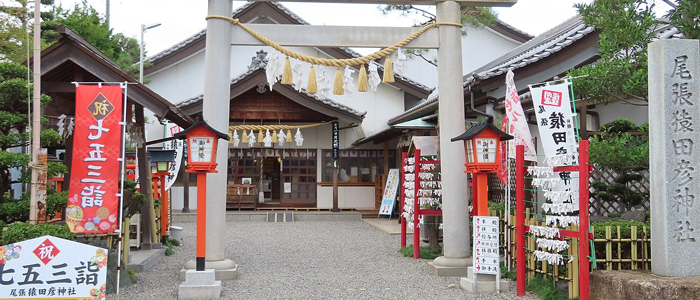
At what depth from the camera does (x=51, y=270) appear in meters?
5.77

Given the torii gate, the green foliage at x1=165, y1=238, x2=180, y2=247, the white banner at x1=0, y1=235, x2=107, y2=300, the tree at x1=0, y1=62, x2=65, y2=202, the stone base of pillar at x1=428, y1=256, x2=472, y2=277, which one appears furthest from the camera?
the green foliage at x1=165, y1=238, x2=180, y2=247

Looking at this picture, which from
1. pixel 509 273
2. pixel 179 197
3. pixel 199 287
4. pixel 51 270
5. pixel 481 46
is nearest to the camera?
pixel 51 270

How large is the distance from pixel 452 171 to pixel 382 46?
226 centimetres

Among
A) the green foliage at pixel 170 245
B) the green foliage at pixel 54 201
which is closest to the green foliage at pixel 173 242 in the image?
the green foliage at pixel 170 245

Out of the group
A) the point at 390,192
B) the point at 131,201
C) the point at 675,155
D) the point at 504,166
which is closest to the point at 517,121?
the point at 504,166

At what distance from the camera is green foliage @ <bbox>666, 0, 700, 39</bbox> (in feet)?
21.7

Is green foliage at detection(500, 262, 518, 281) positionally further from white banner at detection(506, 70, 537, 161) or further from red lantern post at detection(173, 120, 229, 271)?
red lantern post at detection(173, 120, 229, 271)

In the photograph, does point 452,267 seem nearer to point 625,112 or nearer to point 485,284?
point 485,284

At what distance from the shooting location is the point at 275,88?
63.7 feet

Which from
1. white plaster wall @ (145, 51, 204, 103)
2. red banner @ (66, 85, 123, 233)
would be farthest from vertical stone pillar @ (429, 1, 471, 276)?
white plaster wall @ (145, 51, 204, 103)

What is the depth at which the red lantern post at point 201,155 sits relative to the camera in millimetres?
7531

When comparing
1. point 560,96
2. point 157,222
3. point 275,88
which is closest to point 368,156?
point 275,88

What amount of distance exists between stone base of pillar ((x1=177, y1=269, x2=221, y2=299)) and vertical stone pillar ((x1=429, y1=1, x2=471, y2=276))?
11.3ft

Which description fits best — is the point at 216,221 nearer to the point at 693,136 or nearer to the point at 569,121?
the point at 569,121
